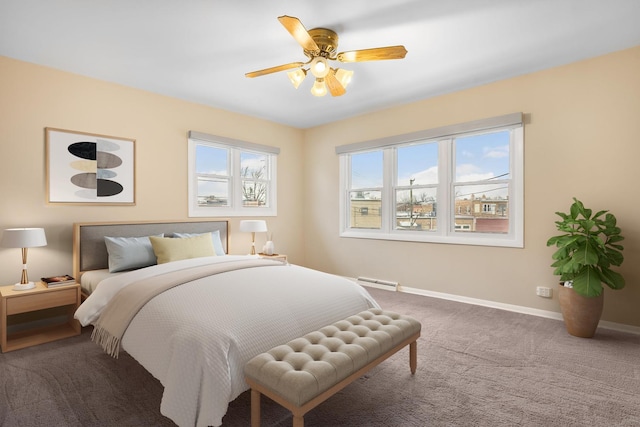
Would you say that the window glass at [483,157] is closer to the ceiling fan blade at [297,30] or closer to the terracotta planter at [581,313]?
the terracotta planter at [581,313]

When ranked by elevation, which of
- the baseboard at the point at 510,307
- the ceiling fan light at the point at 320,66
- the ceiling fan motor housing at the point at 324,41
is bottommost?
the baseboard at the point at 510,307

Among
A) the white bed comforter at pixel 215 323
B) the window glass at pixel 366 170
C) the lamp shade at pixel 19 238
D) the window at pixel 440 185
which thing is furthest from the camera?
the window glass at pixel 366 170

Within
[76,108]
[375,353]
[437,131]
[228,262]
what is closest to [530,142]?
[437,131]

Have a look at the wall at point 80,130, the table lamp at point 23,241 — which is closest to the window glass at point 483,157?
the wall at point 80,130

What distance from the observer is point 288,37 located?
265 cm

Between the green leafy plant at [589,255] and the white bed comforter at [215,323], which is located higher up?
the green leafy plant at [589,255]

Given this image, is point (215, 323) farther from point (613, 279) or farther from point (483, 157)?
point (483, 157)

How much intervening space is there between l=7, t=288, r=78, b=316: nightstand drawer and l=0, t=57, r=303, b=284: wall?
1.74 feet

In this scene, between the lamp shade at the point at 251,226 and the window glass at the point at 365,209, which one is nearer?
the lamp shade at the point at 251,226

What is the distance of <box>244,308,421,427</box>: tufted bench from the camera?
1414mm

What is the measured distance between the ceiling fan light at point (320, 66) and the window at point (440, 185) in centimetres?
209

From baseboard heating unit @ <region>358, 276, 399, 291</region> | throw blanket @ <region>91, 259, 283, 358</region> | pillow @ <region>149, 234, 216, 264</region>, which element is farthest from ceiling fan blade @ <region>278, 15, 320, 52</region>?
baseboard heating unit @ <region>358, 276, 399, 291</region>

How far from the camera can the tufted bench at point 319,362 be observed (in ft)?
4.64

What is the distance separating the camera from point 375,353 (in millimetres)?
1763
